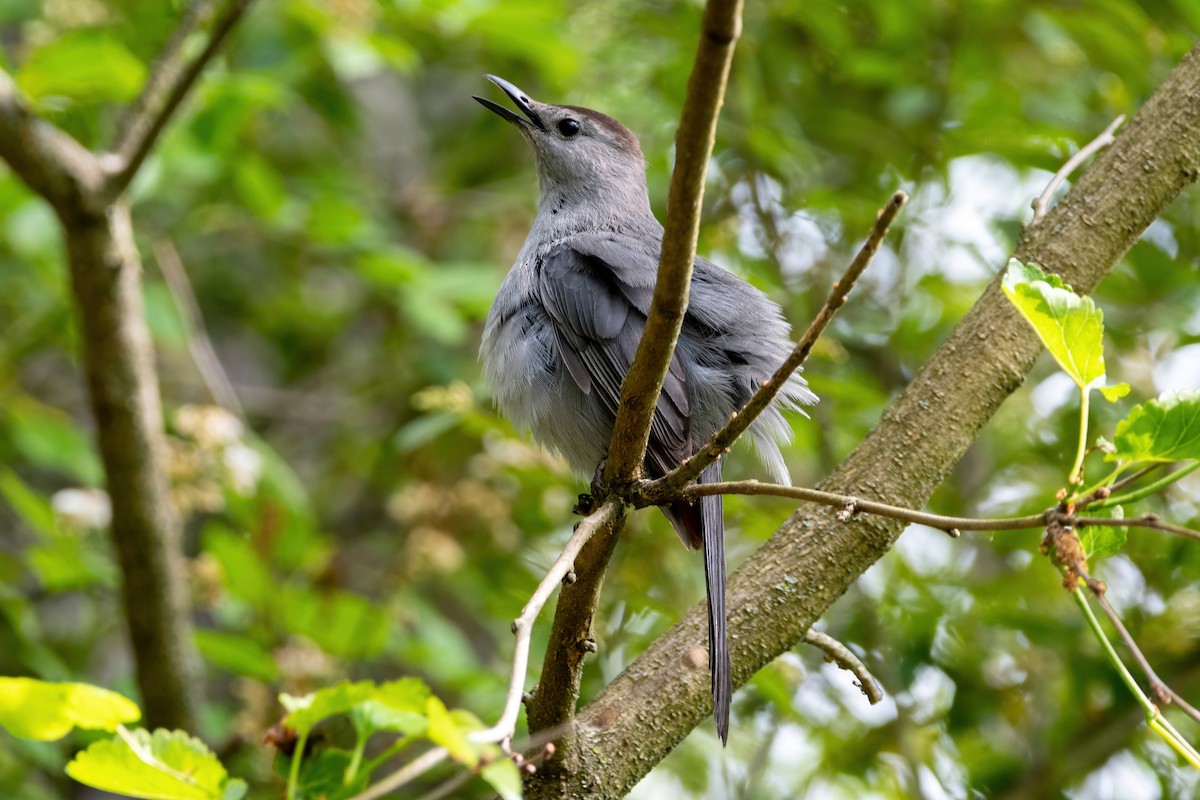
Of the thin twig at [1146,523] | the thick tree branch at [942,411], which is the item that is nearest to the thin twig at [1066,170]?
the thick tree branch at [942,411]

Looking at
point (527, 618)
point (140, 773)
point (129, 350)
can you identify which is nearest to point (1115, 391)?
point (527, 618)

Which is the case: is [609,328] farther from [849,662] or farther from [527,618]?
[527,618]

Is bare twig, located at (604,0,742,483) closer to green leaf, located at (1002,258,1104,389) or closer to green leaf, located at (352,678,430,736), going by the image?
green leaf, located at (1002,258,1104,389)

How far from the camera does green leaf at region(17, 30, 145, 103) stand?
3.70 meters

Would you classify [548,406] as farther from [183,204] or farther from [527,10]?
[183,204]

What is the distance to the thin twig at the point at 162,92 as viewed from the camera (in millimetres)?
Answer: 3520

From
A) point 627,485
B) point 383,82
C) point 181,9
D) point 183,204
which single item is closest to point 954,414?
point 627,485

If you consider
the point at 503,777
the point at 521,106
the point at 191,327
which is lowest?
the point at 503,777

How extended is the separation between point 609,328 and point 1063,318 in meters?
1.73

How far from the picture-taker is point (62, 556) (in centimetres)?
415

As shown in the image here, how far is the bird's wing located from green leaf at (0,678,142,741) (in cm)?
180

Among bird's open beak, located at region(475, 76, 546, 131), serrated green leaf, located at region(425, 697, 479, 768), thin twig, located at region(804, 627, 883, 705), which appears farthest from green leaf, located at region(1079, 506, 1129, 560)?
bird's open beak, located at region(475, 76, 546, 131)

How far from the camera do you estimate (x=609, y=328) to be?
3.32m

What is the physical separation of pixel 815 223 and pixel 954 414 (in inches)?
87.9
